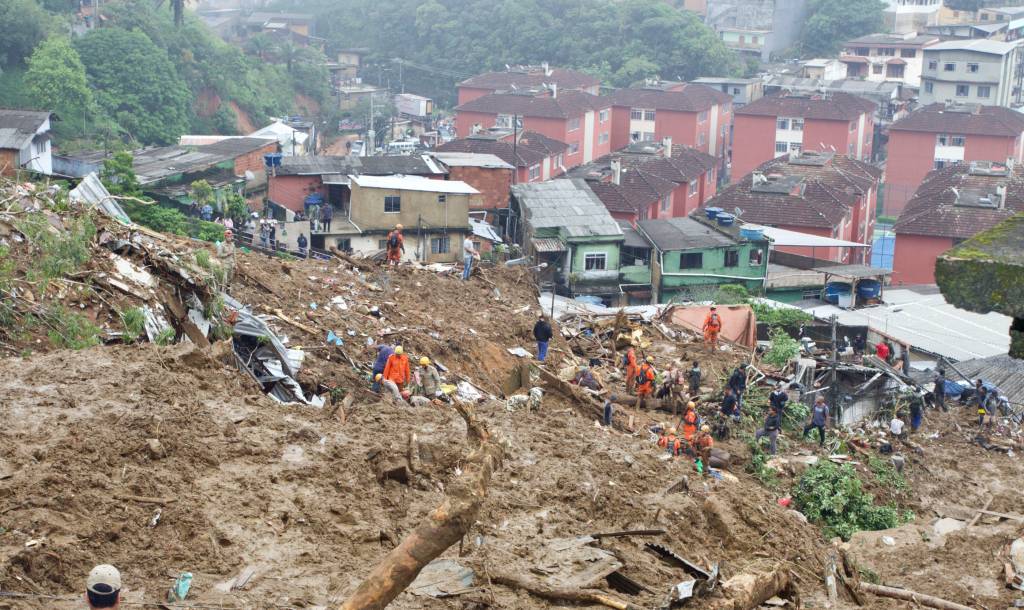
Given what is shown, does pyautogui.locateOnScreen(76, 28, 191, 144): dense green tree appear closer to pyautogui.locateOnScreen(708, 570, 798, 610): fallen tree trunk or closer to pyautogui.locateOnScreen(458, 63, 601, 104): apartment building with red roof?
pyautogui.locateOnScreen(458, 63, 601, 104): apartment building with red roof

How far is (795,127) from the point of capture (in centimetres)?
5769

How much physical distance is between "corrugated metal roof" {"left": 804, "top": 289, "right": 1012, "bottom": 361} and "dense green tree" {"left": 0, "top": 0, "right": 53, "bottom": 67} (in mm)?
36473

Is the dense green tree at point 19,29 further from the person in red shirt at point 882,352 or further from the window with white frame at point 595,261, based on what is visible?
the person in red shirt at point 882,352

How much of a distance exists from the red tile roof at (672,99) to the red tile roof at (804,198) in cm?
1359

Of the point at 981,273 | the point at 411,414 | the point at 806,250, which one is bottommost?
the point at 806,250

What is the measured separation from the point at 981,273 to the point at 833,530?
37.8 feet

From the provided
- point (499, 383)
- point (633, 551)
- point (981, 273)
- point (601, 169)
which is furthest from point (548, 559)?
point (601, 169)

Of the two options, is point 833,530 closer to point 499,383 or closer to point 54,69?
point 499,383

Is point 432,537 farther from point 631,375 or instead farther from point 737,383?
point 631,375

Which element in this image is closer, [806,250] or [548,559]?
[548,559]

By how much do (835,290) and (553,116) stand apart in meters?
26.1

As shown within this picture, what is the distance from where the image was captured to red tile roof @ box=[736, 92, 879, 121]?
187 ft

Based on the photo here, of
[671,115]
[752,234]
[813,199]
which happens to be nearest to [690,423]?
[752,234]

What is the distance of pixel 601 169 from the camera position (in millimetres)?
45781
